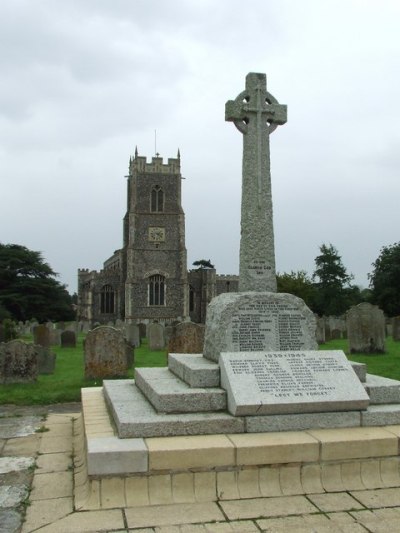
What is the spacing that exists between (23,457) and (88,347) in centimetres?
515

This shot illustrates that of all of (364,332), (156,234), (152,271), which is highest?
(156,234)

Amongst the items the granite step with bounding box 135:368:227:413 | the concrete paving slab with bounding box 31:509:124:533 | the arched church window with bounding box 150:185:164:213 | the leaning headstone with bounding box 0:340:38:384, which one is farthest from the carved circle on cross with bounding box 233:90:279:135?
the arched church window with bounding box 150:185:164:213

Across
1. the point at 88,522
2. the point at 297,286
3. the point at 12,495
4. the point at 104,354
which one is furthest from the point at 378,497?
the point at 297,286

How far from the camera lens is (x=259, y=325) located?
5402 mm

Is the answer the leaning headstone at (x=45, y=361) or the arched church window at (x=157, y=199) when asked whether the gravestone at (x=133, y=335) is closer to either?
the leaning headstone at (x=45, y=361)

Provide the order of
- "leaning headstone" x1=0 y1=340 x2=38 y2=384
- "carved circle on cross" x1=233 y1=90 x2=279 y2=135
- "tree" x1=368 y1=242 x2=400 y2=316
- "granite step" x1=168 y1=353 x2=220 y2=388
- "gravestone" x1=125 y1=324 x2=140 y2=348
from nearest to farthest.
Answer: "granite step" x1=168 y1=353 x2=220 y2=388, "carved circle on cross" x1=233 y1=90 x2=279 y2=135, "leaning headstone" x1=0 y1=340 x2=38 y2=384, "gravestone" x1=125 y1=324 x2=140 y2=348, "tree" x1=368 y1=242 x2=400 y2=316

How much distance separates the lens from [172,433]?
13.6ft

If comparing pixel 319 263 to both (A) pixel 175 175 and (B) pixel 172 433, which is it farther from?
(B) pixel 172 433

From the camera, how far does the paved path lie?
10.8ft

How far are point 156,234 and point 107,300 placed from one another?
7.41m

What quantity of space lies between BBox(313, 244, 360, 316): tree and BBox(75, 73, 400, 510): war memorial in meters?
35.2

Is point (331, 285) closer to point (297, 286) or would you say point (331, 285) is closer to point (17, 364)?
point (297, 286)

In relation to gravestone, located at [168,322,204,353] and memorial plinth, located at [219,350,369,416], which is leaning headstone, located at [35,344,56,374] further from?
memorial plinth, located at [219,350,369,416]

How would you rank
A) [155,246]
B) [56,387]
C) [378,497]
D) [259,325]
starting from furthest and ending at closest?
[155,246] → [56,387] → [259,325] → [378,497]
